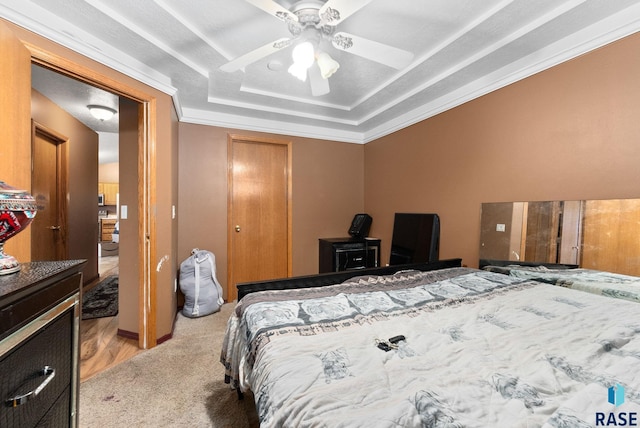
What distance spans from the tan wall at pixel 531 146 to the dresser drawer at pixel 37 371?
2959 mm

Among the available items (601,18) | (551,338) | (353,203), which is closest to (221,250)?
(353,203)

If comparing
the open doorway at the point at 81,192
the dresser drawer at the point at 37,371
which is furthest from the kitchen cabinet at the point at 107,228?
the dresser drawer at the point at 37,371

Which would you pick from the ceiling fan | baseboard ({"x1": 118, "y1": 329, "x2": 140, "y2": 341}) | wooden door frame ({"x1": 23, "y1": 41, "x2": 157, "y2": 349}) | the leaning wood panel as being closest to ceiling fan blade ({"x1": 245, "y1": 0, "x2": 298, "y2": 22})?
the ceiling fan

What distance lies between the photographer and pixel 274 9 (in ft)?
4.49

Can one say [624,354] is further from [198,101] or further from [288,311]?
[198,101]

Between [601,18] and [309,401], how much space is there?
9.06 ft

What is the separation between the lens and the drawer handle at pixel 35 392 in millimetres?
691

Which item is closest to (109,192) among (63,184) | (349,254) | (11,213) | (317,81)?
(63,184)

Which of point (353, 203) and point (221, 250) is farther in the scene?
point (353, 203)

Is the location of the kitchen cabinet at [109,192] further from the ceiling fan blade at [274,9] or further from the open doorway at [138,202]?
the ceiling fan blade at [274,9]

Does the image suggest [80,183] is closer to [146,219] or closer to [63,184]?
[63,184]

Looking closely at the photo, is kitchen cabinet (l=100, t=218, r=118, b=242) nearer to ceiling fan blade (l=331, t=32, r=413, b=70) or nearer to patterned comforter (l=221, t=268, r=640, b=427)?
patterned comforter (l=221, t=268, r=640, b=427)

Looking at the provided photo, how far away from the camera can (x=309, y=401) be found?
2.33ft

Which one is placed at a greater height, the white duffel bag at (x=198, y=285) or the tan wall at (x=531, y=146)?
the tan wall at (x=531, y=146)
